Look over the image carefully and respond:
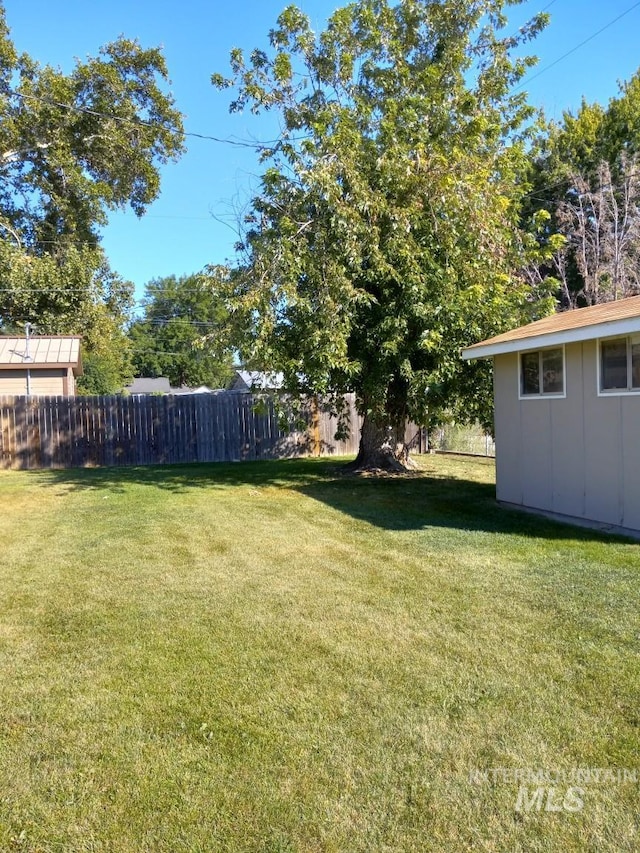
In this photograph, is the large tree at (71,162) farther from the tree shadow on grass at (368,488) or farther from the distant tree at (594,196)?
the distant tree at (594,196)

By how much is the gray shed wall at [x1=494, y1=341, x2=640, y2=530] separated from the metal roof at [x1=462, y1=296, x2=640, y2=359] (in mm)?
307

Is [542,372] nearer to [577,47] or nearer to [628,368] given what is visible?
[628,368]

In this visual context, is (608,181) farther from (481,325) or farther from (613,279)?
(481,325)

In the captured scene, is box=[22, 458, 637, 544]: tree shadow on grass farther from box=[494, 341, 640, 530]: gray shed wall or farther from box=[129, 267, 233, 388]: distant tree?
box=[129, 267, 233, 388]: distant tree

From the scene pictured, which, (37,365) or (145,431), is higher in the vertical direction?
(37,365)

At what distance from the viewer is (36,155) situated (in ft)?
52.1

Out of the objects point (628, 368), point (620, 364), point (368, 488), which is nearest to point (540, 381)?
point (620, 364)

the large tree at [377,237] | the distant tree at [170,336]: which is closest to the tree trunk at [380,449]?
the large tree at [377,237]

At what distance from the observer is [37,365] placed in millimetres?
17672

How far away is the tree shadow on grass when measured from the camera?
7184mm

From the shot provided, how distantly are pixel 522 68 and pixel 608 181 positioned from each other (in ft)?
21.3

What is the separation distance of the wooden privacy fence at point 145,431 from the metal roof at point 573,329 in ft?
18.6

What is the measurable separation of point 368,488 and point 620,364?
4772 millimetres

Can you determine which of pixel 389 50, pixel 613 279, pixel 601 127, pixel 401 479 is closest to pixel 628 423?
pixel 401 479
